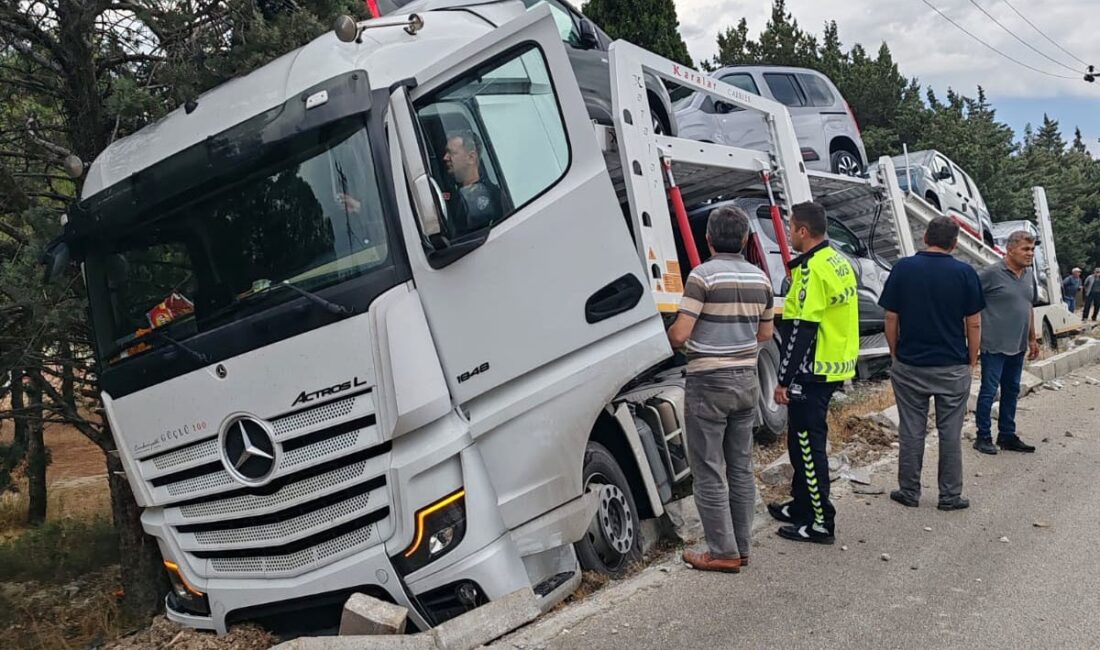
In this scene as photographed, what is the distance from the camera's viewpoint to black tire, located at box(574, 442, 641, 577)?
4738 millimetres

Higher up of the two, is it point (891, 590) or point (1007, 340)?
point (1007, 340)

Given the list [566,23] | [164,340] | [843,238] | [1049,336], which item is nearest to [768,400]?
[843,238]

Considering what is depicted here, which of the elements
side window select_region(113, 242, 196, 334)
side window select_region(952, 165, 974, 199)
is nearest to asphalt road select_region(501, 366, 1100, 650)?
side window select_region(113, 242, 196, 334)

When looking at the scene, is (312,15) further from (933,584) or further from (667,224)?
(933,584)

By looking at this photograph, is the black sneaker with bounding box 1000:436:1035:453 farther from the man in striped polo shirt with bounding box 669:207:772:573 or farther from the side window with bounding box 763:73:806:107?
the side window with bounding box 763:73:806:107

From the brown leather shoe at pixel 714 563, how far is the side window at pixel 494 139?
2106mm

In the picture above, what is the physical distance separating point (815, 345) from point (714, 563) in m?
1.37

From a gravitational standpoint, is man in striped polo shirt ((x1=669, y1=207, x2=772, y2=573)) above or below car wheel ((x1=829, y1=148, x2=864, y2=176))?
below

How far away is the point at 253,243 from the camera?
164 inches

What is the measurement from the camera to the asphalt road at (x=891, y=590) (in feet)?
12.9

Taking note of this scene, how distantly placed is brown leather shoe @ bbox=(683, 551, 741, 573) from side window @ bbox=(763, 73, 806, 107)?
7.78m

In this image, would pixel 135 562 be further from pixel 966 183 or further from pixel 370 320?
pixel 966 183

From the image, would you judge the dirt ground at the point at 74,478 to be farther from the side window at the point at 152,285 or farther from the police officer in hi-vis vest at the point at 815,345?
the police officer in hi-vis vest at the point at 815,345

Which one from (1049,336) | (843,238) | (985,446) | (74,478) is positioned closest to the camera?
(985,446)
